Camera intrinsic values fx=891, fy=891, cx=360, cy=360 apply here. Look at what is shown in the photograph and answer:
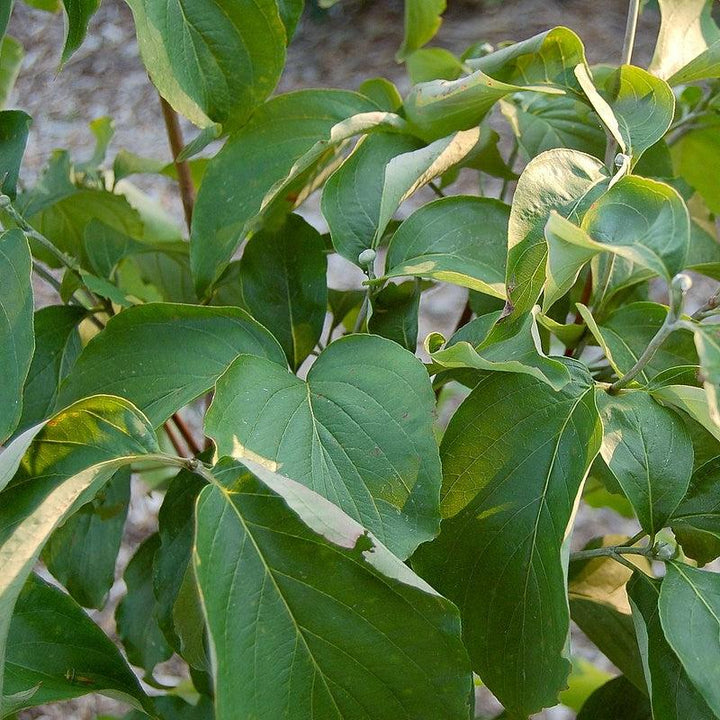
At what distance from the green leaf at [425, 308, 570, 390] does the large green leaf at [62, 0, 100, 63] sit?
0.85 ft

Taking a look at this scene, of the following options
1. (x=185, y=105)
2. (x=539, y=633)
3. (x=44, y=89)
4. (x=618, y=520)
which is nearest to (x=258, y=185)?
(x=185, y=105)

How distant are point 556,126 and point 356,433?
28 centimetres

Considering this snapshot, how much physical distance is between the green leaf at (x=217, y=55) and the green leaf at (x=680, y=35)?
0.24 metres

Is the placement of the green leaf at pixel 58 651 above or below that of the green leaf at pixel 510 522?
below

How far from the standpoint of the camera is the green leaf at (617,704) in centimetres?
61

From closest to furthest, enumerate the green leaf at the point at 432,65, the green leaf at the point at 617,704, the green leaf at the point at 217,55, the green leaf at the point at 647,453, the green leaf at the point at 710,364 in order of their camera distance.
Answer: the green leaf at the point at 710,364, the green leaf at the point at 647,453, the green leaf at the point at 217,55, the green leaf at the point at 617,704, the green leaf at the point at 432,65

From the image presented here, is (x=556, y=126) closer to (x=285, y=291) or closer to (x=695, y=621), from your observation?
(x=285, y=291)

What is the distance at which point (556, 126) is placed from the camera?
1.91 feet

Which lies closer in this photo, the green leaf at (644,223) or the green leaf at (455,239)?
the green leaf at (644,223)

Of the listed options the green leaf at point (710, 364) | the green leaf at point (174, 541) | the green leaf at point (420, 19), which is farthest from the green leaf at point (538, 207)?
the green leaf at point (420, 19)

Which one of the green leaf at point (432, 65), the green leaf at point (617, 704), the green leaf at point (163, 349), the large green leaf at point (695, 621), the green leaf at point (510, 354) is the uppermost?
the green leaf at point (432, 65)

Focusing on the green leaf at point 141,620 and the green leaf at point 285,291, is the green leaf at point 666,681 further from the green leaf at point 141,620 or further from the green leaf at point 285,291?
the green leaf at point 141,620

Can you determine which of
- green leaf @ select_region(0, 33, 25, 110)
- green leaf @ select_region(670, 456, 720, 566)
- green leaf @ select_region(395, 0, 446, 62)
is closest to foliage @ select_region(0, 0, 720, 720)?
green leaf @ select_region(670, 456, 720, 566)

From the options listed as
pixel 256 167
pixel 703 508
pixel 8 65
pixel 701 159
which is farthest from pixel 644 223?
pixel 8 65
